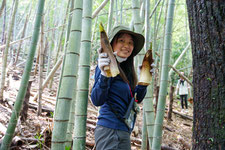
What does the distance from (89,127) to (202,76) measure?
99.6 inches

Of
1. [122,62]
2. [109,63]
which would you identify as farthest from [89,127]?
[109,63]

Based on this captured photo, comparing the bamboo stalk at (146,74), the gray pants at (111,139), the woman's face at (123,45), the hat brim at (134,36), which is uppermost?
the hat brim at (134,36)

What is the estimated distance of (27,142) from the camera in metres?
2.54

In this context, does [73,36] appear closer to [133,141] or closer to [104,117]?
[104,117]

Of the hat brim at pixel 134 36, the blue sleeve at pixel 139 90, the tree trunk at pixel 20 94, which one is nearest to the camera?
the hat brim at pixel 134 36

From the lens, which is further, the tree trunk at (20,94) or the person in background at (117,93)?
→ the tree trunk at (20,94)

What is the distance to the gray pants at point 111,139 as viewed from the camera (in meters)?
1.29

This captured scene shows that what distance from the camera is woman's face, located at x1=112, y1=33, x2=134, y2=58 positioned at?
4.77ft

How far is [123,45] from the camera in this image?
57.6 inches

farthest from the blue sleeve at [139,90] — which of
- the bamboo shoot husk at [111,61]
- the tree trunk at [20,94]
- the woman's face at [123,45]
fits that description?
the tree trunk at [20,94]

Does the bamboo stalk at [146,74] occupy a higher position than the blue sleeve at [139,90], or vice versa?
the bamboo stalk at [146,74]

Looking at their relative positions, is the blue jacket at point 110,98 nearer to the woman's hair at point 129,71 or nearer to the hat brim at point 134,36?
the woman's hair at point 129,71

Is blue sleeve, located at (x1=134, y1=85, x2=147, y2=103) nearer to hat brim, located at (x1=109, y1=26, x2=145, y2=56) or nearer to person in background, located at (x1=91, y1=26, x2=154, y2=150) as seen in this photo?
person in background, located at (x1=91, y1=26, x2=154, y2=150)

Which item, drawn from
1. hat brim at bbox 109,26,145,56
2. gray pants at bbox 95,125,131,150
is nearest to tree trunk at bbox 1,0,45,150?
hat brim at bbox 109,26,145,56
